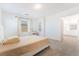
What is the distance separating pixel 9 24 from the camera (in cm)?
159

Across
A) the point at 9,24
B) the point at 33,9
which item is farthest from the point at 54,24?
the point at 9,24

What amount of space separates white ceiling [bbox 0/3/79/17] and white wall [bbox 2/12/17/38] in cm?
10

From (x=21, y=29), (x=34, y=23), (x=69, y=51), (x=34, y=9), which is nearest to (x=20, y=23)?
(x=21, y=29)

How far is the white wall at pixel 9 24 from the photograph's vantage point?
1.56 metres

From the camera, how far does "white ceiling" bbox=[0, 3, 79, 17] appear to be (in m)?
1.57

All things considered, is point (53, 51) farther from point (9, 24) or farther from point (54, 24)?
point (9, 24)

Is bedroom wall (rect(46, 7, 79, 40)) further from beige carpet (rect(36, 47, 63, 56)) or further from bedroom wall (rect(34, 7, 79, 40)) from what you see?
beige carpet (rect(36, 47, 63, 56))

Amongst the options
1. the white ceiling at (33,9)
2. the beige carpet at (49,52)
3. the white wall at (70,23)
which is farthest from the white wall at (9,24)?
the white wall at (70,23)

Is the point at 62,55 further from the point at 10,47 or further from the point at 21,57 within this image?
the point at 10,47

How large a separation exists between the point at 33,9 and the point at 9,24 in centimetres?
49

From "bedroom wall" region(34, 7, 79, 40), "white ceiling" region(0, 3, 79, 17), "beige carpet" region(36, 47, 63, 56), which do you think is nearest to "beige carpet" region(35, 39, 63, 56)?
"beige carpet" region(36, 47, 63, 56)

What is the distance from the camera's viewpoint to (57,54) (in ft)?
5.32

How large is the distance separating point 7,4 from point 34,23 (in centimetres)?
56

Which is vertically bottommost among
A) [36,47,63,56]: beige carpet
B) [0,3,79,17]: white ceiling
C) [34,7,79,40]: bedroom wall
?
[36,47,63,56]: beige carpet
